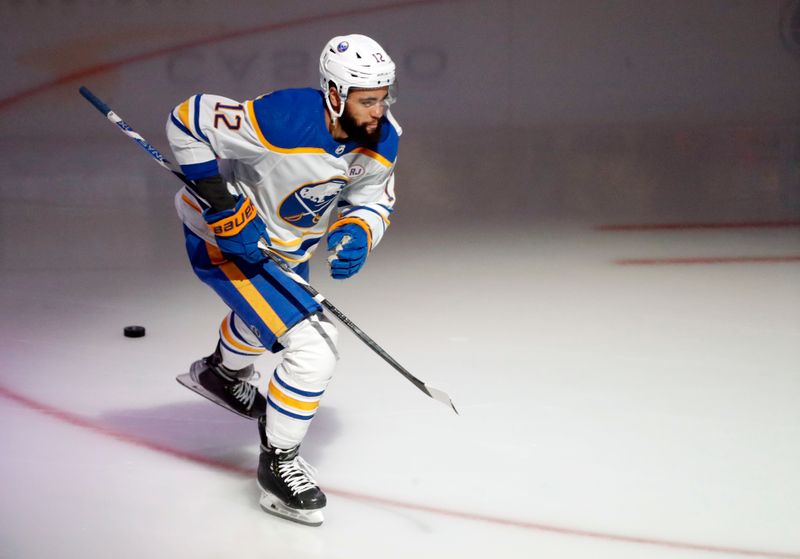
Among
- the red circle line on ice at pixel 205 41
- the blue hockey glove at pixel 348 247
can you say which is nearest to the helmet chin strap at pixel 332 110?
the blue hockey glove at pixel 348 247

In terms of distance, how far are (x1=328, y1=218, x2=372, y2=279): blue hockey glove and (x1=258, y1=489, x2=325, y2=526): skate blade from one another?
520 millimetres

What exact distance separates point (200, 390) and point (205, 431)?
11 centimetres

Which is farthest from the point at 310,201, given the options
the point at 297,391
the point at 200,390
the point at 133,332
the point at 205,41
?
the point at 205,41

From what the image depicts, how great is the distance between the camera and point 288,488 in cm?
244

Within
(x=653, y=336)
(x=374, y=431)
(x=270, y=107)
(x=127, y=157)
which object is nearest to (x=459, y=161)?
(x=127, y=157)

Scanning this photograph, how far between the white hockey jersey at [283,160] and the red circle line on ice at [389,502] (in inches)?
22.4

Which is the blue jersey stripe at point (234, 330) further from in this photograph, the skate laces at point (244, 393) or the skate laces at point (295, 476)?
the skate laces at point (295, 476)

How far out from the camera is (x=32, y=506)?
248 cm

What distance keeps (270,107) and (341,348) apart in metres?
1.34

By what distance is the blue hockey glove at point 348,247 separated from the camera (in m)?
2.50

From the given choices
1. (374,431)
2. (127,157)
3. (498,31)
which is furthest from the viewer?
(498,31)

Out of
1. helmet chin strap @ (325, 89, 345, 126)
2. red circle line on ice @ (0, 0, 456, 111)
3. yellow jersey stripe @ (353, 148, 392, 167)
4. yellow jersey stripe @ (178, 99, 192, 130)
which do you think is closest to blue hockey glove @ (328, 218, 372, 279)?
yellow jersey stripe @ (353, 148, 392, 167)

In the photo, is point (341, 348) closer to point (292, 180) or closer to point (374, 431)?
point (374, 431)

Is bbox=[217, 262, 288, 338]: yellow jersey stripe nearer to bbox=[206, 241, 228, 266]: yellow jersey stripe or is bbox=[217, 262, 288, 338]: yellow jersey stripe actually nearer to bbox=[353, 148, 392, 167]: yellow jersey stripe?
bbox=[206, 241, 228, 266]: yellow jersey stripe
